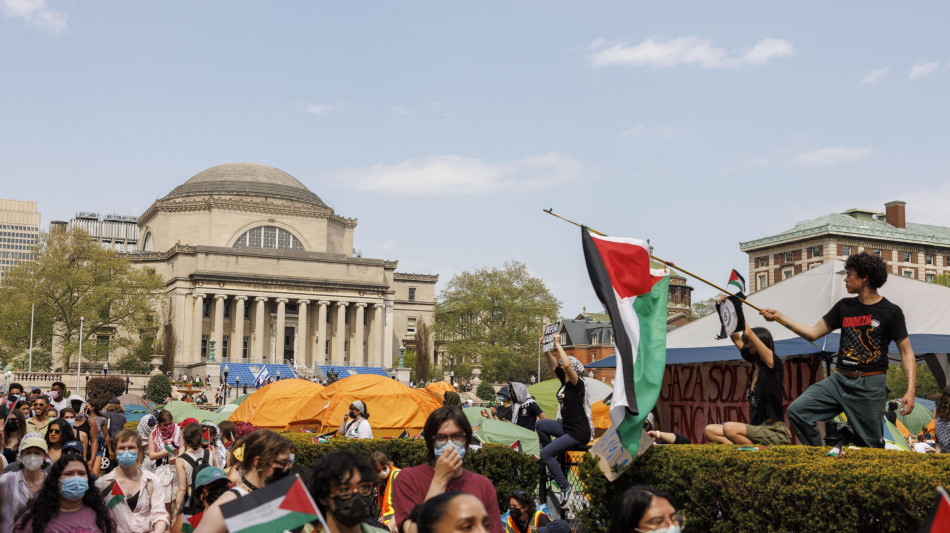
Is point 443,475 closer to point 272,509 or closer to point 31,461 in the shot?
point 272,509

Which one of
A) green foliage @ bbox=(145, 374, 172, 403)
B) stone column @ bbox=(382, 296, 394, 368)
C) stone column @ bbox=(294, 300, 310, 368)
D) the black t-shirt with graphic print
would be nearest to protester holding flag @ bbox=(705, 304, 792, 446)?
the black t-shirt with graphic print

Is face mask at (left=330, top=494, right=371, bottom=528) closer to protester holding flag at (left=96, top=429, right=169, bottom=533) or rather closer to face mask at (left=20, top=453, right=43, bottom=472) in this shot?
protester holding flag at (left=96, top=429, right=169, bottom=533)

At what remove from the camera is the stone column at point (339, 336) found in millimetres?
98312

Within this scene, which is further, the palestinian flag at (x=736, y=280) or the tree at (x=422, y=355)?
the tree at (x=422, y=355)

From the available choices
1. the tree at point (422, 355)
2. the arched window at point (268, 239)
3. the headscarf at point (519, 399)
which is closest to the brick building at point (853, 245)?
the tree at point (422, 355)

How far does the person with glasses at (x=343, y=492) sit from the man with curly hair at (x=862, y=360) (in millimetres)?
3951

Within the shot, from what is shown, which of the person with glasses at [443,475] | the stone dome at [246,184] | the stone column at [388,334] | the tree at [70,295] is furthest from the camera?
the stone dome at [246,184]

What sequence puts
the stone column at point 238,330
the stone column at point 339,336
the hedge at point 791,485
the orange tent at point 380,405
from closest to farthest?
the hedge at point 791,485
the orange tent at point 380,405
the stone column at point 238,330
the stone column at point 339,336

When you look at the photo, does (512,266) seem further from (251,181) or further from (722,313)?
(722,313)

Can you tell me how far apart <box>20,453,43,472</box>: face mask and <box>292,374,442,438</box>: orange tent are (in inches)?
568

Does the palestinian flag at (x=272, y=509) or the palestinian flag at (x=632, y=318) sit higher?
the palestinian flag at (x=632, y=318)

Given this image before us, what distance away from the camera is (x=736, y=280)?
27.7ft

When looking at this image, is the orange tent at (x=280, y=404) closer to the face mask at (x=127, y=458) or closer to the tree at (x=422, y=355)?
the face mask at (x=127, y=458)

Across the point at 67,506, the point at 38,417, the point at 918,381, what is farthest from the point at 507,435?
the point at 918,381
